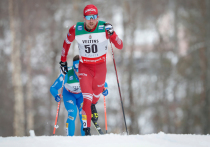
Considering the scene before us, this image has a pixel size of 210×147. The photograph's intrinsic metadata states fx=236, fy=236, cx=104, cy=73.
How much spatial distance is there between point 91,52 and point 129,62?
31.3 ft

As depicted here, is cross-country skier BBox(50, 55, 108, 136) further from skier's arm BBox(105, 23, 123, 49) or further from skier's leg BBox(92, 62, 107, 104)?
skier's arm BBox(105, 23, 123, 49)

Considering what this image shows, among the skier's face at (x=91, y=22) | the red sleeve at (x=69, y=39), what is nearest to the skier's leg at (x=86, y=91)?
the red sleeve at (x=69, y=39)

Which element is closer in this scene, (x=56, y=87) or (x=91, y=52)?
(x=91, y=52)

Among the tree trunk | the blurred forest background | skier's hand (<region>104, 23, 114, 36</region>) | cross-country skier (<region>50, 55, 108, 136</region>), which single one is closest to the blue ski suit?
cross-country skier (<region>50, 55, 108, 136</region>)

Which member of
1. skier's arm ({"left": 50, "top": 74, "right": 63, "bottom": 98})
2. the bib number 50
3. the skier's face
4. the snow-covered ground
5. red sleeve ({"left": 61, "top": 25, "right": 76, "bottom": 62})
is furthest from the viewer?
skier's arm ({"left": 50, "top": 74, "right": 63, "bottom": 98})

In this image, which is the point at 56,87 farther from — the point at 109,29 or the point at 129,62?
the point at 129,62

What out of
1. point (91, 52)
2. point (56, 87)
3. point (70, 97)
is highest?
point (91, 52)

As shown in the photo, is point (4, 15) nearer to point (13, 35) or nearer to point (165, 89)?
point (13, 35)

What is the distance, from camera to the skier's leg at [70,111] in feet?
15.4

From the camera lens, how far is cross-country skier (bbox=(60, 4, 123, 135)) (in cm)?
375

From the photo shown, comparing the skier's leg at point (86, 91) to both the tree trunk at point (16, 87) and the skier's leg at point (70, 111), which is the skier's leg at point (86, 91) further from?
the tree trunk at point (16, 87)

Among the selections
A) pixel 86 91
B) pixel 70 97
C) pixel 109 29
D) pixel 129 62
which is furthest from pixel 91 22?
pixel 129 62

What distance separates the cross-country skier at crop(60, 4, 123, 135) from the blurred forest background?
7.80 metres

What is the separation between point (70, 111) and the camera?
15.7 ft
